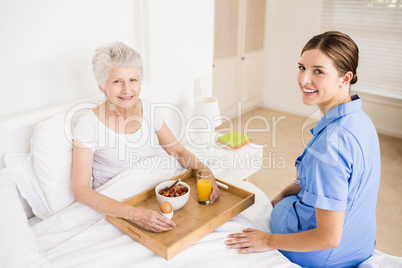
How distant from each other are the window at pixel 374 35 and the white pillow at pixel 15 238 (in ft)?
12.3

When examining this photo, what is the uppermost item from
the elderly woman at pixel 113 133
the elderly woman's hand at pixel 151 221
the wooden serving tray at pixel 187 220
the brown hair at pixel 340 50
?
the brown hair at pixel 340 50

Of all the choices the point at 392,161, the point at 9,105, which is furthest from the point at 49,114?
the point at 392,161

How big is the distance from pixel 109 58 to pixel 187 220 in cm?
82

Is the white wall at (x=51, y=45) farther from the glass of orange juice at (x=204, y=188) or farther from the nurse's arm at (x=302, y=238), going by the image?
the nurse's arm at (x=302, y=238)

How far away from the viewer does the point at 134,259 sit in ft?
4.48

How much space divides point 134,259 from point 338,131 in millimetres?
867

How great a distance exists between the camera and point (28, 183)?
170 centimetres

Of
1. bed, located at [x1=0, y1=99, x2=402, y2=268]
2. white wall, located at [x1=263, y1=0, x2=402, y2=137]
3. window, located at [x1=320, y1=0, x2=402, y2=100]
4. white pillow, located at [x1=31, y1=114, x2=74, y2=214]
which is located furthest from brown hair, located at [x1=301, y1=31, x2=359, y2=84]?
A: white wall, located at [x1=263, y1=0, x2=402, y2=137]

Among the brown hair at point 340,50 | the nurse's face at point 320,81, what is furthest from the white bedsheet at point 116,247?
the brown hair at point 340,50

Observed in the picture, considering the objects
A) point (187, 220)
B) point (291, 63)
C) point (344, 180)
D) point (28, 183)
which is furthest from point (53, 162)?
point (291, 63)

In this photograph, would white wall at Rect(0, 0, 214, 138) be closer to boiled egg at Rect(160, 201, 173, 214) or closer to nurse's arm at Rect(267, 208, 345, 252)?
boiled egg at Rect(160, 201, 173, 214)

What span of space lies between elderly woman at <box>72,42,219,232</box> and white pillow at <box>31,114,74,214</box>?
80mm

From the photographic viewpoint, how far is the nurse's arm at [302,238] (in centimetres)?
127

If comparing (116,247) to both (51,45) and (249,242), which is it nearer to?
(249,242)
